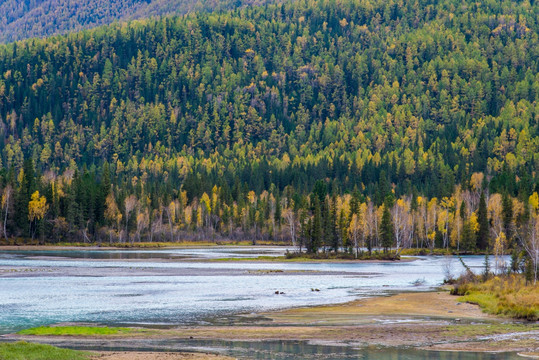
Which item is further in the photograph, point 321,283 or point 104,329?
point 321,283

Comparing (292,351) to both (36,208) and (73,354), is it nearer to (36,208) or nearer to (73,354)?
→ (73,354)

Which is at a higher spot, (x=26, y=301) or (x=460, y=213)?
(x=460, y=213)

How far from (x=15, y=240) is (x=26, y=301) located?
393ft

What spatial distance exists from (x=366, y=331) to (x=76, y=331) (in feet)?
62.9

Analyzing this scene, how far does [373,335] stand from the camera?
48.8 meters

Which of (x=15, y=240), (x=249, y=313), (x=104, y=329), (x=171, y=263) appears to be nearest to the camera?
(x=104, y=329)

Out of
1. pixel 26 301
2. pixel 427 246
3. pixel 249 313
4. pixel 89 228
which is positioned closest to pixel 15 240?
pixel 89 228

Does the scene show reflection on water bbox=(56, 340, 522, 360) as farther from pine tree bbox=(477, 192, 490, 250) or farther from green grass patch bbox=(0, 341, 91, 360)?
pine tree bbox=(477, 192, 490, 250)

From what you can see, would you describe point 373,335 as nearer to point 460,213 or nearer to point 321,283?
point 321,283

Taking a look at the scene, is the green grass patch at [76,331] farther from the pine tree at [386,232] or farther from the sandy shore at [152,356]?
the pine tree at [386,232]

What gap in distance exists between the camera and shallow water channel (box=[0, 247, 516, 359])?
1793 inches

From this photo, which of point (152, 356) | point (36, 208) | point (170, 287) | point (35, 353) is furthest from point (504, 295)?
point (36, 208)

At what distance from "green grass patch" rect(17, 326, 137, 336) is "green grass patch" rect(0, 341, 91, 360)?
25.1 feet

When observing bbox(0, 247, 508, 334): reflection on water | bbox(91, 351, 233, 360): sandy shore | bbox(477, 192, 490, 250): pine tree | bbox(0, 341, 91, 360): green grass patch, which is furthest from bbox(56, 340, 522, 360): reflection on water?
bbox(477, 192, 490, 250): pine tree
